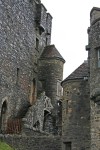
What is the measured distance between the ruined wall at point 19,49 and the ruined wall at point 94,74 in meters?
7.32

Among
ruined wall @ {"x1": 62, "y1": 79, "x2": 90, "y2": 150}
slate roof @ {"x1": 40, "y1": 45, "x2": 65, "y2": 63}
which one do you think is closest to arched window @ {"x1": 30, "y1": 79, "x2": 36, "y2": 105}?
slate roof @ {"x1": 40, "y1": 45, "x2": 65, "y2": 63}

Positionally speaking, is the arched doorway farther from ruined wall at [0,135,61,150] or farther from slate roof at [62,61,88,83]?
slate roof at [62,61,88,83]

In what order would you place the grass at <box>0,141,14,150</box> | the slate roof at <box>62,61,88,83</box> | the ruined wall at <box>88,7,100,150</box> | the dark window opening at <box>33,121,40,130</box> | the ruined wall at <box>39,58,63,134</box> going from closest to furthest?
the ruined wall at <box>88,7,100,150</box>, the grass at <box>0,141,14,150</box>, the slate roof at <box>62,61,88,83</box>, the dark window opening at <box>33,121,40,130</box>, the ruined wall at <box>39,58,63,134</box>

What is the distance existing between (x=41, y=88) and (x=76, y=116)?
9.75 m

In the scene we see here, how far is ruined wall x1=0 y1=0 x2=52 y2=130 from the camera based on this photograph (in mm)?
24750

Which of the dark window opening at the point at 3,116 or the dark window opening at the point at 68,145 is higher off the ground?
the dark window opening at the point at 3,116

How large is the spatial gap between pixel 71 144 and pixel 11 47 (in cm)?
862

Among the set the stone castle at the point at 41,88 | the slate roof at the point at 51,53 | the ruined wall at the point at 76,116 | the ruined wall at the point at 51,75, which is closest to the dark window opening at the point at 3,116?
the stone castle at the point at 41,88

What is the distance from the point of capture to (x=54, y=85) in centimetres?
3042

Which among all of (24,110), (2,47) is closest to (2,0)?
(2,47)

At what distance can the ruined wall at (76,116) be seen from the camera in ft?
67.2

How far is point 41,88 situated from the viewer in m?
30.6

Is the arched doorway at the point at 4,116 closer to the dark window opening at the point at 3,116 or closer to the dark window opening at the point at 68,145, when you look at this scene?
the dark window opening at the point at 3,116

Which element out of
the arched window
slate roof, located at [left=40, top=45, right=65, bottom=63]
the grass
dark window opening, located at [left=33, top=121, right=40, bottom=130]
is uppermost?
slate roof, located at [left=40, top=45, right=65, bottom=63]
